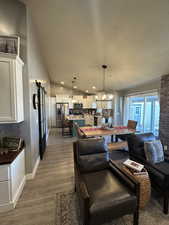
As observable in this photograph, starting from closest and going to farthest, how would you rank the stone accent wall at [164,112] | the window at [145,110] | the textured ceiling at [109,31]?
the textured ceiling at [109,31] → the stone accent wall at [164,112] → the window at [145,110]

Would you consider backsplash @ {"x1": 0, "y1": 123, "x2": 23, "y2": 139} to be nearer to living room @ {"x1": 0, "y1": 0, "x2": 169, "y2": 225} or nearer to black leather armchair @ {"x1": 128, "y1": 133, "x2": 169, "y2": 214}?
living room @ {"x1": 0, "y1": 0, "x2": 169, "y2": 225}

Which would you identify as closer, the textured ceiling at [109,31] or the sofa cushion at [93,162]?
the sofa cushion at [93,162]

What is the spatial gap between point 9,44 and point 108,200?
8.78 ft

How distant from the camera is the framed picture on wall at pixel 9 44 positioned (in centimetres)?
193

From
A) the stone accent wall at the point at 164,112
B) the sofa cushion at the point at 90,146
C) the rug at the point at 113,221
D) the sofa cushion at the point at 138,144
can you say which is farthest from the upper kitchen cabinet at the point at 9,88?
the stone accent wall at the point at 164,112

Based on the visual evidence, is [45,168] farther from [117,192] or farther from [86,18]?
[86,18]

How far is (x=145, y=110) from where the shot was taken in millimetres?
5520

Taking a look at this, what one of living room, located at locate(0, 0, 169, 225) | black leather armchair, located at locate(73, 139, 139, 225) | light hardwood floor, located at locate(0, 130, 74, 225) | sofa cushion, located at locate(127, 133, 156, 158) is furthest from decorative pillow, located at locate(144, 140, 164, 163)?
light hardwood floor, located at locate(0, 130, 74, 225)

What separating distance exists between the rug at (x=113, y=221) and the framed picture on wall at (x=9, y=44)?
8.44 feet

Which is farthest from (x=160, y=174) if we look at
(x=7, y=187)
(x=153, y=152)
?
(x=7, y=187)

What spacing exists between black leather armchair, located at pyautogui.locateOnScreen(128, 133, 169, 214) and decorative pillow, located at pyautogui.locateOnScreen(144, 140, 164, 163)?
0.08m

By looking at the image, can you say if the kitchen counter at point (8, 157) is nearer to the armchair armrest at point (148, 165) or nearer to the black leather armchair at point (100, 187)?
the black leather armchair at point (100, 187)

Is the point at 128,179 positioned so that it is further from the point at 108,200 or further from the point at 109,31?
the point at 109,31

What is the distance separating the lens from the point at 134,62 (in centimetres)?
368
